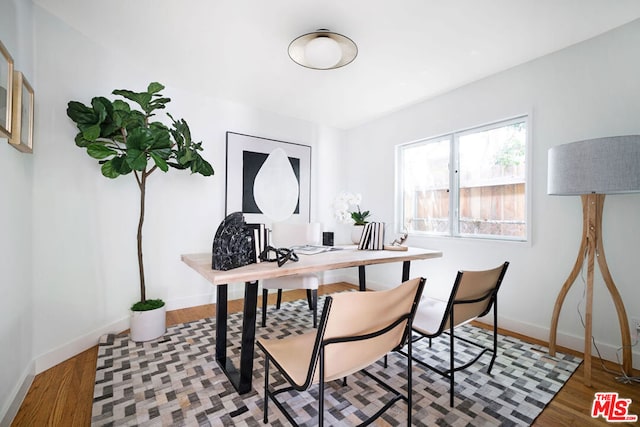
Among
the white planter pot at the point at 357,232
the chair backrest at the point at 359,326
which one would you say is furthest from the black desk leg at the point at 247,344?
the white planter pot at the point at 357,232

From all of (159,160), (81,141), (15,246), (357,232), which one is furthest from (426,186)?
(15,246)

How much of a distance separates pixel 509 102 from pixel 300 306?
118 inches

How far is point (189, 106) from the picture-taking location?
299 cm

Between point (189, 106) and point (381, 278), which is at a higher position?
point (189, 106)

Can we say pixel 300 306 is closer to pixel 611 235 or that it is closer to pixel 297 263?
pixel 297 263

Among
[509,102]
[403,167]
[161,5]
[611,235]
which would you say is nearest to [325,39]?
[161,5]

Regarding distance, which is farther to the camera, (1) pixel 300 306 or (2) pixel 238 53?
(1) pixel 300 306

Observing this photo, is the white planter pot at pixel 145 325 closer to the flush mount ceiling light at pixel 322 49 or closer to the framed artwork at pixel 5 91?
the framed artwork at pixel 5 91

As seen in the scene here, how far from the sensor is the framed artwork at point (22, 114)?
4.75ft

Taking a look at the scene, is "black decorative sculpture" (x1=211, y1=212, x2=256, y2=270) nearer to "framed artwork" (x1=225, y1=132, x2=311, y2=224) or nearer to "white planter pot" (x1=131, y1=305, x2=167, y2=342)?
"white planter pot" (x1=131, y1=305, x2=167, y2=342)

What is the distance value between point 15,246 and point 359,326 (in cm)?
204

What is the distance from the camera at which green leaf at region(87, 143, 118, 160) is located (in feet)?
6.29

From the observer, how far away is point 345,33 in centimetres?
203

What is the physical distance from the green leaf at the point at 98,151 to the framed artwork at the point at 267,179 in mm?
1337
